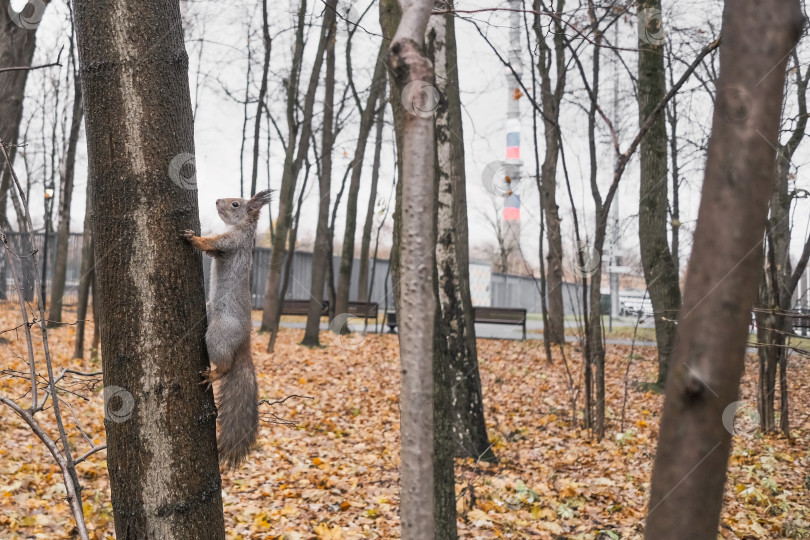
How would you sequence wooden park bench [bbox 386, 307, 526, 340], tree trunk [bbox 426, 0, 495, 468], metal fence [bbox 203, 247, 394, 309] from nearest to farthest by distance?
Result: 1. tree trunk [bbox 426, 0, 495, 468]
2. wooden park bench [bbox 386, 307, 526, 340]
3. metal fence [bbox 203, 247, 394, 309]

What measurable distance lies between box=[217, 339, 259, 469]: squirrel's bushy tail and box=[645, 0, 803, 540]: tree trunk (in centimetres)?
199

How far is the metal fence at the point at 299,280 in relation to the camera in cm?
1947

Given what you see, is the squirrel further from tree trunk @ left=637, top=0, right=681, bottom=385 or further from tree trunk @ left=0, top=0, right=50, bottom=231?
tree trunk @ left=0, top=0, right=50, bottom=231

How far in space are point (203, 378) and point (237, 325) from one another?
1.31ft

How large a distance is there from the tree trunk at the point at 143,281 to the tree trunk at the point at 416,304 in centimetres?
101

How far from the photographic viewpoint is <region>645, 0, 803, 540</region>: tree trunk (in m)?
0.92

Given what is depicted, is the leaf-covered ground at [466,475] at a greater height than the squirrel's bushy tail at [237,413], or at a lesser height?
lesser

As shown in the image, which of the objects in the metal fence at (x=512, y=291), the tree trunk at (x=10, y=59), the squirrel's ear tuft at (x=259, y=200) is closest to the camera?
the squirrel's ear tuft at (x=259, y=200)

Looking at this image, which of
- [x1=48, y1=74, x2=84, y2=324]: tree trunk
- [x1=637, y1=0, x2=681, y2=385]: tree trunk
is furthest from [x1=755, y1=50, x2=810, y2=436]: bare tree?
[x1=48, y1=74, x2=84, y2=324]: tree trunk

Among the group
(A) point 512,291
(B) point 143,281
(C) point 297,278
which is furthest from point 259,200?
(A) point 512,291

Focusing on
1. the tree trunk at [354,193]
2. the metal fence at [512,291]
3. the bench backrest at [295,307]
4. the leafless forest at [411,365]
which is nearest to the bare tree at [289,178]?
the tree trunk at [354,193]

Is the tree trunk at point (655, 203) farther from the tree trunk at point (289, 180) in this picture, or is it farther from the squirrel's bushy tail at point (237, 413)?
the tree trunk at point (289, 180)

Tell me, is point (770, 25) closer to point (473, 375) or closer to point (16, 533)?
point (16, 533)

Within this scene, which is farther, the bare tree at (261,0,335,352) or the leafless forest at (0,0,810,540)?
the bare tree at (261,0,335,352)
